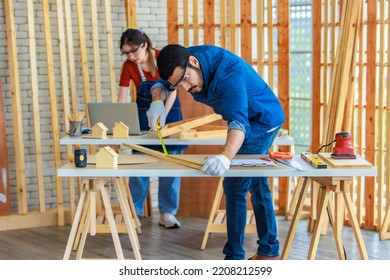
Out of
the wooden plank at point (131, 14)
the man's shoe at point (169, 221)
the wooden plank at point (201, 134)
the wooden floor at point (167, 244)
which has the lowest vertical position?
the wooden floor at point (167, 244)

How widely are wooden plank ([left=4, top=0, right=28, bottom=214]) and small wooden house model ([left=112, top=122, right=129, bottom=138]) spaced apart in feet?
4.61

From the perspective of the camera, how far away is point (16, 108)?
6512 millimetres

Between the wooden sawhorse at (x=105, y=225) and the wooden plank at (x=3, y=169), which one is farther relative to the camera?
the wooden plank at (x=3, y=169)

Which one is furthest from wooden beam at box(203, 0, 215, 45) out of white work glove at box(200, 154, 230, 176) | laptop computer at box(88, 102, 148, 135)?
white work glove at box(200, 154, 230, 176)

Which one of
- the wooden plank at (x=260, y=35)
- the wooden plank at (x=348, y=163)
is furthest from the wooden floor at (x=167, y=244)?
the wooden plank at (x=260, y=35)

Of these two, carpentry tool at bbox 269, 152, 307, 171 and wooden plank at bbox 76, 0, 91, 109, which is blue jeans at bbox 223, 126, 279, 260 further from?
wooden plank at bbox 76, 0, 91, 109

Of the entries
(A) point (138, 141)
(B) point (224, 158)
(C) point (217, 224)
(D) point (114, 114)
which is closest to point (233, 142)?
(B) point (224, 158)

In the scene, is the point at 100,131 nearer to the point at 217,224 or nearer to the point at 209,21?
the point at 217,224

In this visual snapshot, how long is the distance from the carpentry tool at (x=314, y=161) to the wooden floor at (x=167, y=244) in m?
1.20

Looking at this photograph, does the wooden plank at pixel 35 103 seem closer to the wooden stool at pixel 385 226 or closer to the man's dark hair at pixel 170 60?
the man's dark hair at pixel 170 60

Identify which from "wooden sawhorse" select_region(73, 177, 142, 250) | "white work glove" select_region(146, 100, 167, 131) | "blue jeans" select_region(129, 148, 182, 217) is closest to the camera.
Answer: "white work glove" select_region(146, 100, 167, 131)

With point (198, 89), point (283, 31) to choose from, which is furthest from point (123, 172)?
point (283, 31)

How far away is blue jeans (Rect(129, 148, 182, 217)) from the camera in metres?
6.44

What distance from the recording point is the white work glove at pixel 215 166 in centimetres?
409
